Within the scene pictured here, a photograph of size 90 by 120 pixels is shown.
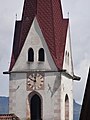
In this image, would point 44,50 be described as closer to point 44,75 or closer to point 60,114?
point 44,75

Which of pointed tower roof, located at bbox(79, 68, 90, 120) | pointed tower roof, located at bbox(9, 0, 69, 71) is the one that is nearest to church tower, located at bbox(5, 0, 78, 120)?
pointed tower roof, located at bbox(9, 0, 69, 71)

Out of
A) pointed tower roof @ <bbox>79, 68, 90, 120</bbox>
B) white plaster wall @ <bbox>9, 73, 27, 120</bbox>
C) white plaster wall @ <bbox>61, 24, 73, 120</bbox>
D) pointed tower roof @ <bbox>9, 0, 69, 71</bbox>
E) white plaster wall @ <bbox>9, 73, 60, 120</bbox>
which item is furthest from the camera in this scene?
white plaster wall @ <bbox>61, 24, 73, 120</bbox>

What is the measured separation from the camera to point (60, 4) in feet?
141

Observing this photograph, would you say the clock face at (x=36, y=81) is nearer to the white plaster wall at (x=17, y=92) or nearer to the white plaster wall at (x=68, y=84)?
the white plaster wall at (x=17, y=92)

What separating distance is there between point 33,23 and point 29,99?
5024 mm

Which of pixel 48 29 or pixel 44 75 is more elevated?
pixel 48 29

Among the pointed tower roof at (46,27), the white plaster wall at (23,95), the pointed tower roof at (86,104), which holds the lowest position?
the white plaster wall at (23,95)

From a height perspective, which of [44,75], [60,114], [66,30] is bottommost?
[60,114]

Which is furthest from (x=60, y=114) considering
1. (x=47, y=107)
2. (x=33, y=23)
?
(x=33, y=23)

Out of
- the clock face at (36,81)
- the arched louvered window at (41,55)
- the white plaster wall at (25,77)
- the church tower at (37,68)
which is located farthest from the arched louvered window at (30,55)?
the clock face at (36,81)

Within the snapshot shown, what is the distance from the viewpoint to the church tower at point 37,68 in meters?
40.5

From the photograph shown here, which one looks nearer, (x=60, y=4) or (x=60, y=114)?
(x=60, y=114)

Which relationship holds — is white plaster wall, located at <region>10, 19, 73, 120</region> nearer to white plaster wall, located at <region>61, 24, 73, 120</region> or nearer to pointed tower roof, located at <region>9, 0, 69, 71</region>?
white plaster wall, located at <region>61, 24, 73, 120</region>

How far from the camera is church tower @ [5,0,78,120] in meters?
40.5
